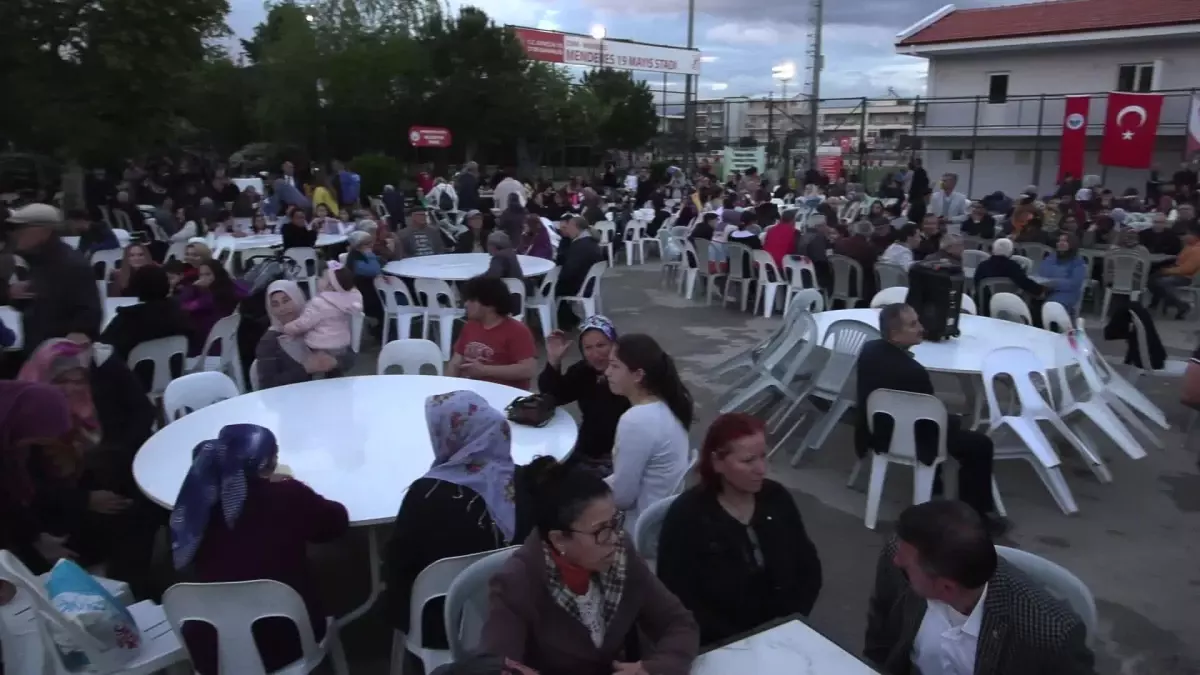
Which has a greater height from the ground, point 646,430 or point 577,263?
point 577,263

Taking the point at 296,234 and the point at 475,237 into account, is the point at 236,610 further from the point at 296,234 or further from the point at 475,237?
the point at 475,237

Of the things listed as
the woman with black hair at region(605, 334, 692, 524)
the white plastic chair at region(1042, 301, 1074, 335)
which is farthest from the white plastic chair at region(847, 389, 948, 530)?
the white plastic chair at region(1042, 301, 1074, 335)

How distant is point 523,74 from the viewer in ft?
86.2

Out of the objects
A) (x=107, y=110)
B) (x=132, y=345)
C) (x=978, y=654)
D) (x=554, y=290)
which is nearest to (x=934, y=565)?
(x=978, y=654)

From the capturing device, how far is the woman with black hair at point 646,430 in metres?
3.08

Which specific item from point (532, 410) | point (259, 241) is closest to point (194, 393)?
point (532, 410)

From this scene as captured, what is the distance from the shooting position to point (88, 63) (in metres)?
13.7

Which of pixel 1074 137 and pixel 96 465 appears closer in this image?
pixel 96 465

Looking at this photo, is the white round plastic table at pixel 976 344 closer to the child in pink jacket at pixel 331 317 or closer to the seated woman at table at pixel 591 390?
the seated woman at table at pixel 591 390

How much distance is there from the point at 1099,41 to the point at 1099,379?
60.8ft

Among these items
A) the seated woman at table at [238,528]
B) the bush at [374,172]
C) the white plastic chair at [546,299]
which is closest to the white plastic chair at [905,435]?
the seated woman at table at [238,528]

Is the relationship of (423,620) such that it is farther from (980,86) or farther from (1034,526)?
(980,86)

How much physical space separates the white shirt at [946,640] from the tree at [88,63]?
14.5 metres

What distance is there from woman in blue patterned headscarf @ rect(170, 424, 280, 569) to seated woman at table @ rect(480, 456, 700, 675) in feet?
2.70
